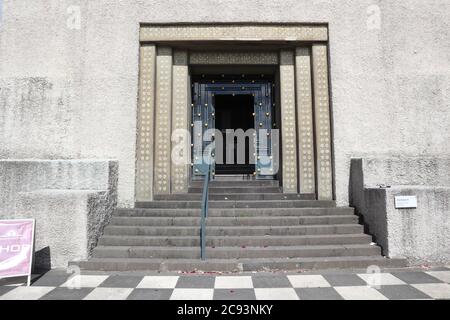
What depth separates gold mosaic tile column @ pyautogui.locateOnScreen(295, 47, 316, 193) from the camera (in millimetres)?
6766

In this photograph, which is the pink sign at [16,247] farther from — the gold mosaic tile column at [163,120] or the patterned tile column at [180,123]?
the patterned tile column at [180,123]

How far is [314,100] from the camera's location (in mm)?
6809

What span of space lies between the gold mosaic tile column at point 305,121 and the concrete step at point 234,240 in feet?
5.14

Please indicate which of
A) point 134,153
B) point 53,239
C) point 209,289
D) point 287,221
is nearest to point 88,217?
point 53,239

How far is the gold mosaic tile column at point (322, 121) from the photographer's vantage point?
659cm

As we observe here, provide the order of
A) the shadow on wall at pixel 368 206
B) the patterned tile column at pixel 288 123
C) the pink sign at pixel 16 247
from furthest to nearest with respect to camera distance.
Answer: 1. the patterned tile column at pixel 288 123
2. the shadow on wall at pixel 368 206
3. the pink sign at pixel 16 247

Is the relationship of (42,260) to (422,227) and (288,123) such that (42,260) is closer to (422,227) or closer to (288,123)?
(288,123)

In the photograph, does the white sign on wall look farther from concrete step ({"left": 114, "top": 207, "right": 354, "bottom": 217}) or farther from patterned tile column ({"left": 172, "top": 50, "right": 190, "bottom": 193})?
patterned tile column ({"left": 172, "top": 50, "right": 190, "bottom": 193})

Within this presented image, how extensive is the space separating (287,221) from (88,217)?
3.52 m

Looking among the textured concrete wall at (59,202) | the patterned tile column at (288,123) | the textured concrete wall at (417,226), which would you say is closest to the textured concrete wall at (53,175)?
the textured concrete wall at (59,202)

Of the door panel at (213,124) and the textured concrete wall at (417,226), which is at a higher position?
the door panel at (213,124)

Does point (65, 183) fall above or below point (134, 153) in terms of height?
below

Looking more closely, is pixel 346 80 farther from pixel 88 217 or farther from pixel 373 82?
pixel 88 217

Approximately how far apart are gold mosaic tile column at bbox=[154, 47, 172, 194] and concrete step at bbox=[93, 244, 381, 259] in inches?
72.9
